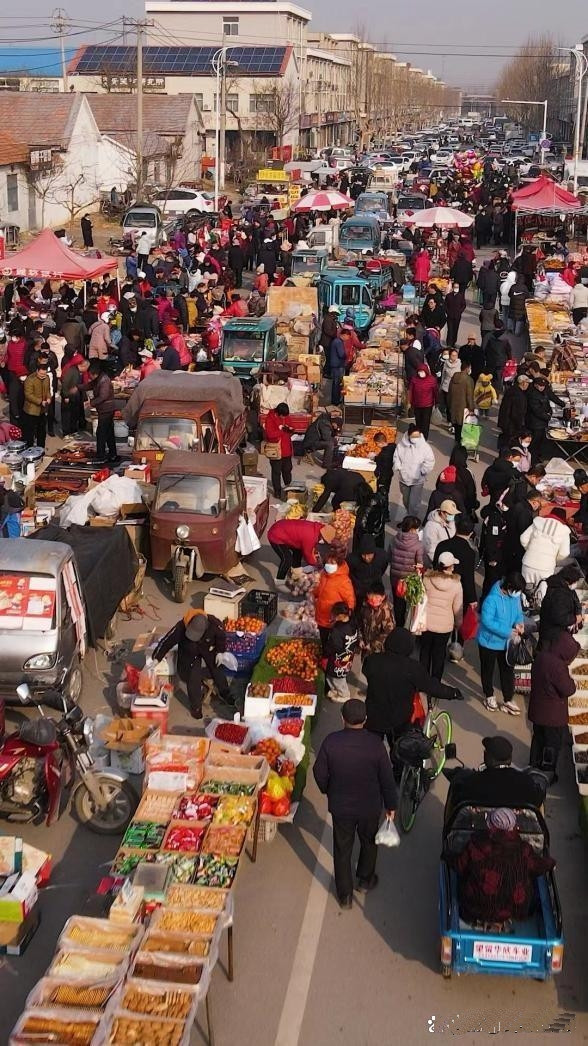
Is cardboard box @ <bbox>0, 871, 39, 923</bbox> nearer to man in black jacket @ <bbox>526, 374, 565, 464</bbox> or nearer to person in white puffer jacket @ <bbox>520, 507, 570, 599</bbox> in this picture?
person in white puffer jacket @ <bbox>520, 507, 570, 599</bbox>

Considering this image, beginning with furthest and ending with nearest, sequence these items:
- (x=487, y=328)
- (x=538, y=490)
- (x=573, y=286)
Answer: (x=573, y=286)
(x=487, y=328)
(x=538, y=490)

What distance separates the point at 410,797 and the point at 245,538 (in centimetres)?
553

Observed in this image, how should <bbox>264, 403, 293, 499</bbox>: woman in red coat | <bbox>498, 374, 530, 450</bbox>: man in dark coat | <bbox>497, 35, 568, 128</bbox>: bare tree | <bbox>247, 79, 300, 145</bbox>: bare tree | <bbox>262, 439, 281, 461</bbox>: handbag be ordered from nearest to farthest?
1. <bbox>264, 403, 293, 499</bbox>: woman in red coat
2. <bbox>262, 439, 281, 461</bbox>: handbag
3. <bbox>498, 374, 530, 450</bbox>: man in dark coat
4. <bbox>247, 79, 300, 145</bbox>: bare tree
5. <bbox>497, 35, 568, 128</bbox>: bare tree

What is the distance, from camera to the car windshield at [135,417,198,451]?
15695mm

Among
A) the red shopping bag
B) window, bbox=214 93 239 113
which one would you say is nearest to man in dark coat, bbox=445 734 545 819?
the red shopping bag

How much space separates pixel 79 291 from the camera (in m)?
27.0

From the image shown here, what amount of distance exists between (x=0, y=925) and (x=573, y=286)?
79.1ft

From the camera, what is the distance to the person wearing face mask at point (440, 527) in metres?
12.4

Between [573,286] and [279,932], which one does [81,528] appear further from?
[573,286]

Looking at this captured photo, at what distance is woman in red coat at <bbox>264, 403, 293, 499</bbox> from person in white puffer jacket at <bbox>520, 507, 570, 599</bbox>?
5157 millimetres

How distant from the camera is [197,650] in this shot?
10680 millimetres

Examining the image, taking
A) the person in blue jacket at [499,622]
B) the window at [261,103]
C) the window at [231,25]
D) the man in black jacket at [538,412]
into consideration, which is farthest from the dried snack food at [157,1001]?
the window at [231,25]

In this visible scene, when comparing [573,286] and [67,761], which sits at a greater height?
[573,286]

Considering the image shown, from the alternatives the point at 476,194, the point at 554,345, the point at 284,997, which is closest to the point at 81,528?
the point at 284,997
